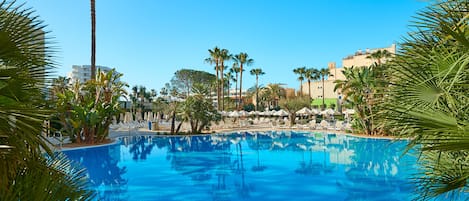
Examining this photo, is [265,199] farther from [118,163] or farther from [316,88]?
[316,88]

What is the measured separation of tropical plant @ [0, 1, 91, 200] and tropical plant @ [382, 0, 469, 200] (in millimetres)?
2268

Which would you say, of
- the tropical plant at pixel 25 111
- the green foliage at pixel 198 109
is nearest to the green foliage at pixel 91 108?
the green foliage at pixel 198 109

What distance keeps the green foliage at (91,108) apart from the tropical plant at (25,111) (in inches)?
641

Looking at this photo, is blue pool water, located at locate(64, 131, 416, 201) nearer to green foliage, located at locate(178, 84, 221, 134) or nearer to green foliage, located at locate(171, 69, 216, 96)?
green foliage, located at locate(178, 84, 221, 134)

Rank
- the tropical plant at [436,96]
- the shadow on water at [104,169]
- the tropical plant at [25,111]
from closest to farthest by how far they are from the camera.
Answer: the tropical plant at [25,111] < the tropical plant at [436,96] < the shadow on water at [104,169]

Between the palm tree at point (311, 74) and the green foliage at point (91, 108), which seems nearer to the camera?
the green foliage at point (91, 108)

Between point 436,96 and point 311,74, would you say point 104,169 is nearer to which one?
point 436,96

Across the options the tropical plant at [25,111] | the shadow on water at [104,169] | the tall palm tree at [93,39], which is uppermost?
the tall palm tree at [93,39]

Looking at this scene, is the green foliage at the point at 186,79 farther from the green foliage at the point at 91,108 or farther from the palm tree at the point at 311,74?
the green foliage at the point at 91,108

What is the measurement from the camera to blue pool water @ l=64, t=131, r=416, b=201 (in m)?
9.20

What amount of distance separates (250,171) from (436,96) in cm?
989

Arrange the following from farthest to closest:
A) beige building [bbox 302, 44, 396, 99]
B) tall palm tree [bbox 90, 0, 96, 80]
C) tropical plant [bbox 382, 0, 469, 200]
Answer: beige building [bbox 302, 44, 396, 99], tall palm tree [bbox 90, 0, 96, 80], tropical plant [bbox 382, 0, 469, 200]

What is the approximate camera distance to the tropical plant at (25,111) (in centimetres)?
180

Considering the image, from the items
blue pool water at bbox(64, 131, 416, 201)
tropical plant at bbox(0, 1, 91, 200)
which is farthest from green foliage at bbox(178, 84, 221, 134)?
tropical plant at bbox(0, 1, 91, 200)
